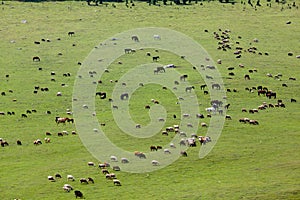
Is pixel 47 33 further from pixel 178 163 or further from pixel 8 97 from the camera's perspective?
pixel 178 163

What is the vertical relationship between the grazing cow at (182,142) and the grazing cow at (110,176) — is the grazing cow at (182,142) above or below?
above

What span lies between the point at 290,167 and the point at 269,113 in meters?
12.2

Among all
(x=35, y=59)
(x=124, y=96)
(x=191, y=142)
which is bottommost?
(x=191, y=142)

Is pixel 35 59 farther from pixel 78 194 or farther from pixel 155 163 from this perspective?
pixel 78 194

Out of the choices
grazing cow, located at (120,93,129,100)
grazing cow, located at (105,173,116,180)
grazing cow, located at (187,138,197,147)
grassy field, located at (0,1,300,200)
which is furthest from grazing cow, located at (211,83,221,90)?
grazing cow, located at (105,173,116,180)

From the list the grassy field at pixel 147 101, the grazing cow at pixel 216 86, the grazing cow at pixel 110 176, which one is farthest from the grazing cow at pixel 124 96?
the grazing cow at pixel 110 176

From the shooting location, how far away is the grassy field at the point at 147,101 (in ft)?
144

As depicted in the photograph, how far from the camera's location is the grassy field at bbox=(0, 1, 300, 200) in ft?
144

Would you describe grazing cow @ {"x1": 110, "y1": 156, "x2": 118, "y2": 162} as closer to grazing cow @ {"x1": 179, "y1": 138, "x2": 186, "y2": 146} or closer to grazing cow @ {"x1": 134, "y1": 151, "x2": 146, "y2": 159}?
grazing cow @ {"x1": 134, "y1": 151, "x2": 146, "y2": 159}

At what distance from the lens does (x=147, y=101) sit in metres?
61.0

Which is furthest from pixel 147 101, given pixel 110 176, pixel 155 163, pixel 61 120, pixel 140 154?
pixel 110 176

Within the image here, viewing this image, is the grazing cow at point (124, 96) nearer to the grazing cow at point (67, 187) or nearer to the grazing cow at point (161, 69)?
the grazing cow at point (161, 69)

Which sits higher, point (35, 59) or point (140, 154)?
point (35, 59)

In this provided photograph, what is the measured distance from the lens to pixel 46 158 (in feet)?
Result: 158
